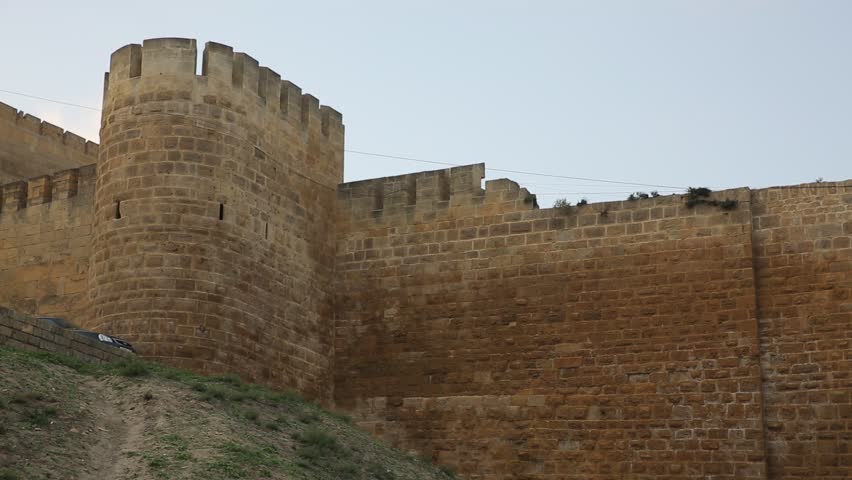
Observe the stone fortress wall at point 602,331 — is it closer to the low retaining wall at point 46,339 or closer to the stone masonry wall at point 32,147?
the low retaining wall at point 46,339

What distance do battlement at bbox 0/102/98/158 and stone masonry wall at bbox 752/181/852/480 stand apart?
538 inches

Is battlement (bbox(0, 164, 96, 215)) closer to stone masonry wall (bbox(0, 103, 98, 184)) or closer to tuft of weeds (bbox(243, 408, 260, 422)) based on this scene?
stone masonry wall (bbox(0, 103, 98, 184))

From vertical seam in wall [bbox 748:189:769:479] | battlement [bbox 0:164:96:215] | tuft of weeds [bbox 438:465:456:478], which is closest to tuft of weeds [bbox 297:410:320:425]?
tuft of weeds [bbox 438:465:456:478]

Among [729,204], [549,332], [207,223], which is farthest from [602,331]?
[207,223]

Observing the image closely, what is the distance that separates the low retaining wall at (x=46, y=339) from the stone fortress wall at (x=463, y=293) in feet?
4.96

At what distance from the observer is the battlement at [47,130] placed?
25312 mm

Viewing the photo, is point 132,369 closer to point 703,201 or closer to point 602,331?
point 602,331

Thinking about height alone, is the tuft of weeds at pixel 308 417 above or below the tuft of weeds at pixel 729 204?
below

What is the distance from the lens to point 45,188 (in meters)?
21.3

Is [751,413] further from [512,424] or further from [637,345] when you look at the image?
[512,424]

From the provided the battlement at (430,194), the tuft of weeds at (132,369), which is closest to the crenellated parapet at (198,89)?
the battlement at (430,194)

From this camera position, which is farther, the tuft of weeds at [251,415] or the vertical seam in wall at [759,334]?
the vertical seam in wall at [759,334]

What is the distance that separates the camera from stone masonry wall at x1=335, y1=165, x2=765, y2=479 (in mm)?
17328

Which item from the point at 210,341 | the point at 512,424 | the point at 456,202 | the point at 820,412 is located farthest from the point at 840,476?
the point at 210,341
